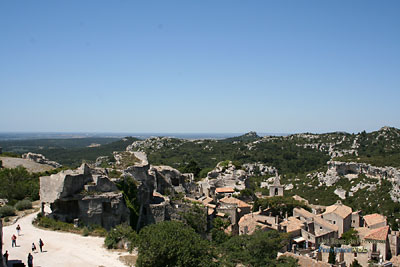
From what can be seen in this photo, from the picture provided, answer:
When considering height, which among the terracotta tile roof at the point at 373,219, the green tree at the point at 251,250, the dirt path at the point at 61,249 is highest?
the dirt path at the point at 61,249

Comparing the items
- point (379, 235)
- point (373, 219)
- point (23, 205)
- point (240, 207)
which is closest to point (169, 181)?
point (240, 207)

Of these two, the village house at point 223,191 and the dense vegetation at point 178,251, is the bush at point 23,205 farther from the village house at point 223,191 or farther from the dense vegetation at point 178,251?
the village house at point 223,191

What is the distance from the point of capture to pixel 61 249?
51.3ft

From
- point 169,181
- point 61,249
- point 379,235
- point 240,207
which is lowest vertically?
point 379,235

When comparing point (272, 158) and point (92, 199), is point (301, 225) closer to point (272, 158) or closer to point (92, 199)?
point (92, 199)

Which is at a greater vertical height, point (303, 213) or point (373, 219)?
point (303, 213)

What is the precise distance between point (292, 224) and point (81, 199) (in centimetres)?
1899

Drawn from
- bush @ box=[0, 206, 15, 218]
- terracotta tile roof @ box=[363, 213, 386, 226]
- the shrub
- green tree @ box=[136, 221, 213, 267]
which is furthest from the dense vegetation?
terracotta tile roof @ box=[363, 213, 386, 226]

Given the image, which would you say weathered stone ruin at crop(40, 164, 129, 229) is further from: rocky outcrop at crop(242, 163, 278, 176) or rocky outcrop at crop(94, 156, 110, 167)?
rocky outcrop at crop(242, 163, 278, 176)

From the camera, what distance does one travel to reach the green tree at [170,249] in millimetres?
13602

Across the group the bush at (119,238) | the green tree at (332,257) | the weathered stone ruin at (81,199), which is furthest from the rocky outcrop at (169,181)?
the green tree at (332,257)

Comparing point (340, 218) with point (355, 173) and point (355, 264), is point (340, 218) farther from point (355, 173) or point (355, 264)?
point (355, 173)

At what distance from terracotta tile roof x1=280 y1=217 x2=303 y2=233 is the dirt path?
1743cm

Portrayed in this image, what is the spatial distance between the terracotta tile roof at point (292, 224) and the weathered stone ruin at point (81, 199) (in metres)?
15.1
